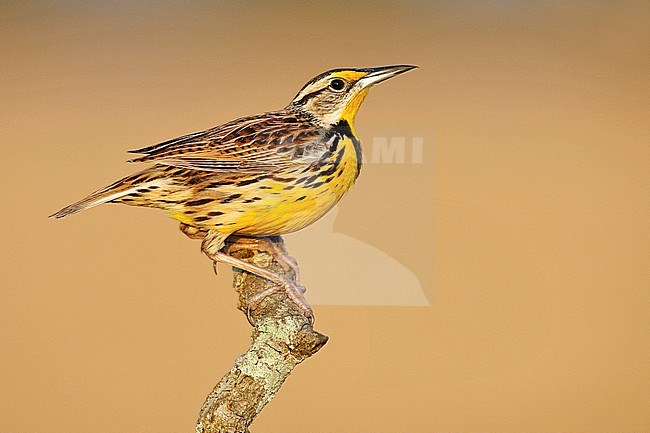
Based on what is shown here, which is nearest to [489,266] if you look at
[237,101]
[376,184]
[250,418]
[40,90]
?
[376,184]

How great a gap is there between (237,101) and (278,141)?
33 cm

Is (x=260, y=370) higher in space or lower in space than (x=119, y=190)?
lower

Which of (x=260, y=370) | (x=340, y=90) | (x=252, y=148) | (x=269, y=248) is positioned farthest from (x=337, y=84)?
(x=260, y=370)

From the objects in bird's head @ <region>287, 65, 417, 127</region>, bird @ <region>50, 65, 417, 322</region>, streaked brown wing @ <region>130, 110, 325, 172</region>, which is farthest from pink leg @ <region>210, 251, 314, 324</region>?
bird's head @ <region>287, 65, 417, 127</region>

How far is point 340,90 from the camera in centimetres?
121

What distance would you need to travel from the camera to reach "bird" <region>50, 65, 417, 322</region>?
1178mm

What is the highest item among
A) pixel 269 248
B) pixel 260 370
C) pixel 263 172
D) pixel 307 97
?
pixel 307 97

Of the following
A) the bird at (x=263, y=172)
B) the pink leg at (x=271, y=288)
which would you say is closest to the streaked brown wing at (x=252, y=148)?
the bird at (x=263, y=172)

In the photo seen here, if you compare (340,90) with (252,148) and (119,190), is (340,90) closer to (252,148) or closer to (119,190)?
(252,148)

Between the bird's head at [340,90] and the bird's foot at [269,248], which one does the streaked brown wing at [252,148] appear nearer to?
the bird's head at [340,90]

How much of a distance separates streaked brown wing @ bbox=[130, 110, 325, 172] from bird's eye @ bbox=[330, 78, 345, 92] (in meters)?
0.06

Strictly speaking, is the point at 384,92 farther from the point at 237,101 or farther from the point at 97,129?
the point at 97,129

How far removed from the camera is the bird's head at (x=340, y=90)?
1.21 meters

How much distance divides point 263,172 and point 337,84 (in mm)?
168
